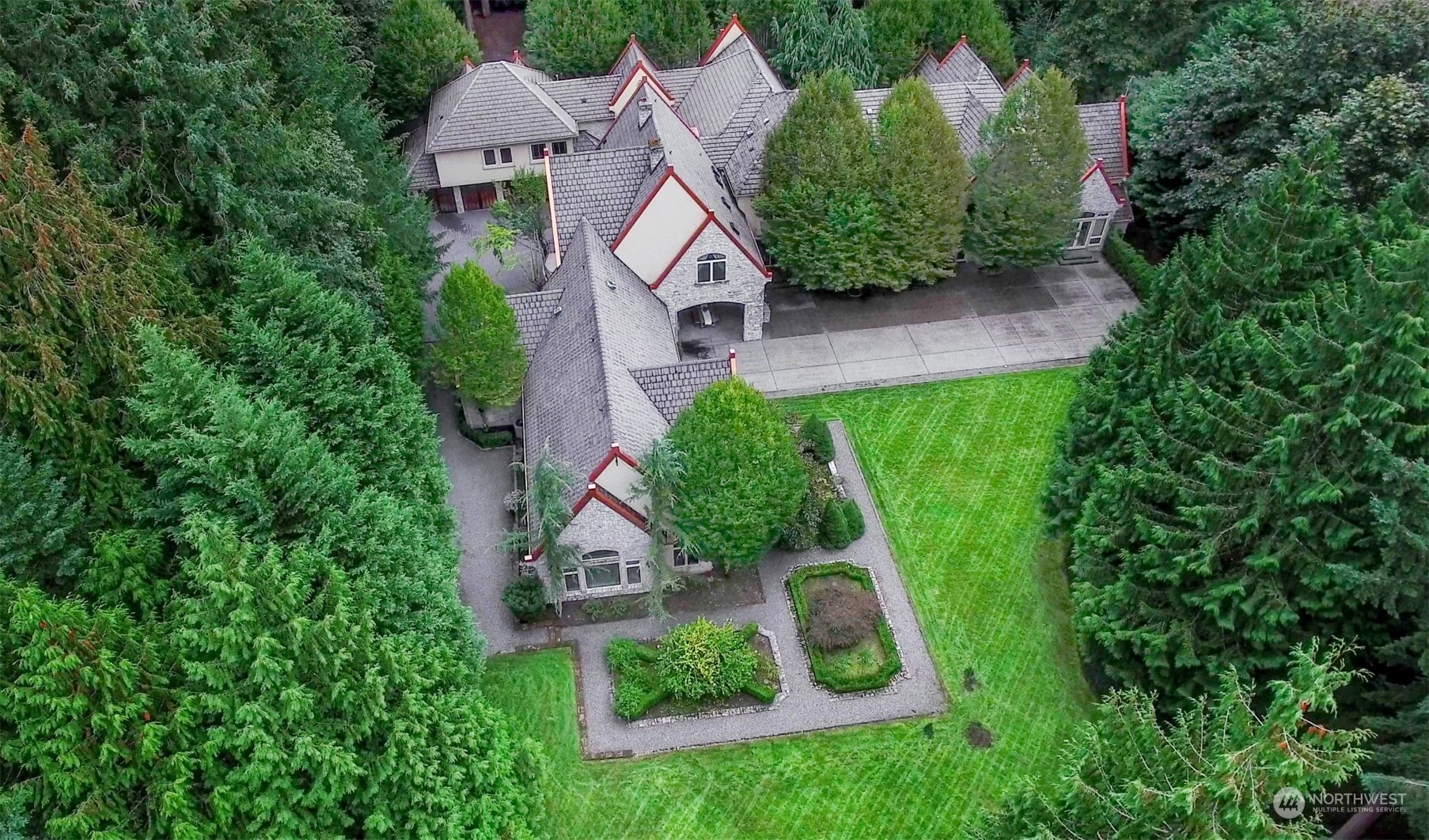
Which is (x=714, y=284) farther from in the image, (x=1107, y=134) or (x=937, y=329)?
(x=1107, y=134)

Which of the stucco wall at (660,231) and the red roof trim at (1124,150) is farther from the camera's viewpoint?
the red roof trim at (1124,150)

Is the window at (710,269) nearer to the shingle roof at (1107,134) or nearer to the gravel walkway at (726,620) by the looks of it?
the gravel walkway at (726,620)

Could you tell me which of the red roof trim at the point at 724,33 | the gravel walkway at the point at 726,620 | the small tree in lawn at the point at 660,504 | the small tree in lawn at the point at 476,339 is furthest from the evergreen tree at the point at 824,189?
the small tree in lawn at the point at 660,504

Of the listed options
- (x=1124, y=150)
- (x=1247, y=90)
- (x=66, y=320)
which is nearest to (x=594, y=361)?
(x=66, y=320)

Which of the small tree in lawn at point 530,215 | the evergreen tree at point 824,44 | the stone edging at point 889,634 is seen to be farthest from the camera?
the evergreen tree at point 824,44

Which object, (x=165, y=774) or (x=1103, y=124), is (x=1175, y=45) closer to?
(x=1103, y=124)

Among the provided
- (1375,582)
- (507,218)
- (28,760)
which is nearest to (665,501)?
(28,760)
